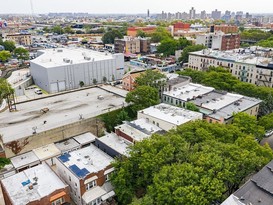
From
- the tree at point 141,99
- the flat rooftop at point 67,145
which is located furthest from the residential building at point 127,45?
the flat rooftop at point 67,145

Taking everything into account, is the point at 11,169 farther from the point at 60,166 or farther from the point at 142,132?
the point at 142,132

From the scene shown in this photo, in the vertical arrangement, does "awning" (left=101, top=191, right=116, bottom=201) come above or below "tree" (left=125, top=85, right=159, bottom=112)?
below

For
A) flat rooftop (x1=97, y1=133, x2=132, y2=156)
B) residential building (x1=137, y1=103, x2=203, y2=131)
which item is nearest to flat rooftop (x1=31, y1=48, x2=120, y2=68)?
residential building (x1=137, y1=103, x2=203, y2=131)

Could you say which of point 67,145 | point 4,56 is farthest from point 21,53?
point 67,145

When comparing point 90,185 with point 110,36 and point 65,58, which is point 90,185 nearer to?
point 65,58

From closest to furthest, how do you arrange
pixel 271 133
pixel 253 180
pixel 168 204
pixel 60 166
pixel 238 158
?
pixel 168 204, pixel 253 180, pixel 238 158, pixel 60 166, pixel 271 133

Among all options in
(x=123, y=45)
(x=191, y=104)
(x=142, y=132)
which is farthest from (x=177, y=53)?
(x=142, y=132)

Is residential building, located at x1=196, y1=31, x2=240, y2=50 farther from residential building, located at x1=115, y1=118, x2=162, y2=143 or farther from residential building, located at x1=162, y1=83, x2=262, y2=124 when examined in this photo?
residential building, located at x1=115, y1=118, x2=162, y2=143
